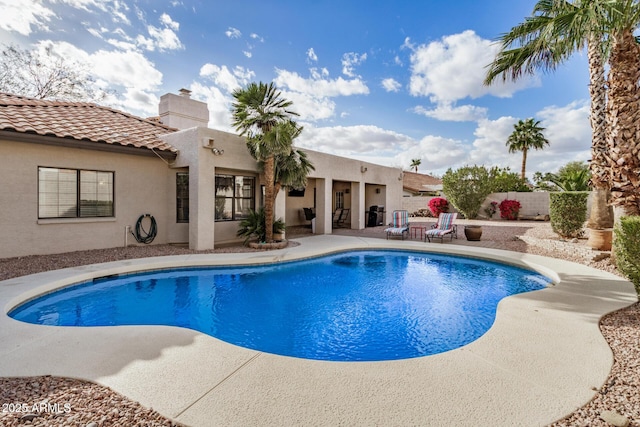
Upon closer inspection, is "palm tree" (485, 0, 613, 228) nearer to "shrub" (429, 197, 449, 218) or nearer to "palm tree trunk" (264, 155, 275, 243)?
"palm tree trunk" (264, 155, 275, 243)

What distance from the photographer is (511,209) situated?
23438 millimetres

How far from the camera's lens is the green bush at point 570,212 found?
39.7ft

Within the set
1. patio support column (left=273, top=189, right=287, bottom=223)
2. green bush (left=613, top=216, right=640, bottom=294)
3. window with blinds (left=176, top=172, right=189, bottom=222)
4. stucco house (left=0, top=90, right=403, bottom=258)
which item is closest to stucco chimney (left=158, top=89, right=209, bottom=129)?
stucco house (left=0, top=90, right=403, bottom=258)

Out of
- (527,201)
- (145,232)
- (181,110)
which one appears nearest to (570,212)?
(527,201)

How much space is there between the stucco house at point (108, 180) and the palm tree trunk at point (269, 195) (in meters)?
1.36

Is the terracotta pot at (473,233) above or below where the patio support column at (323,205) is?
below

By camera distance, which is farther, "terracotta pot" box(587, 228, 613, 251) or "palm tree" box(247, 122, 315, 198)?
"palm tree" box(247, 122, 315, 198)

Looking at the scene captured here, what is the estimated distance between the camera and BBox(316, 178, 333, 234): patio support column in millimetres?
16312

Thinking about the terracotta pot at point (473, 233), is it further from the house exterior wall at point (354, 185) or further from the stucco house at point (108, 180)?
the stucco house at point (108, 180)

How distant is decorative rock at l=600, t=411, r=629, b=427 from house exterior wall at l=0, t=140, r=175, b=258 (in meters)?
13.0

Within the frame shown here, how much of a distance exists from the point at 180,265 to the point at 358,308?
5759mm

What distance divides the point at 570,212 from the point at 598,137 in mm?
3296

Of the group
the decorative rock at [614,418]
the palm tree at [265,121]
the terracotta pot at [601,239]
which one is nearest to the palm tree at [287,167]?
the palm tree at [265,121]

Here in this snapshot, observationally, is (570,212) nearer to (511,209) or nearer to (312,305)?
(312,305)
